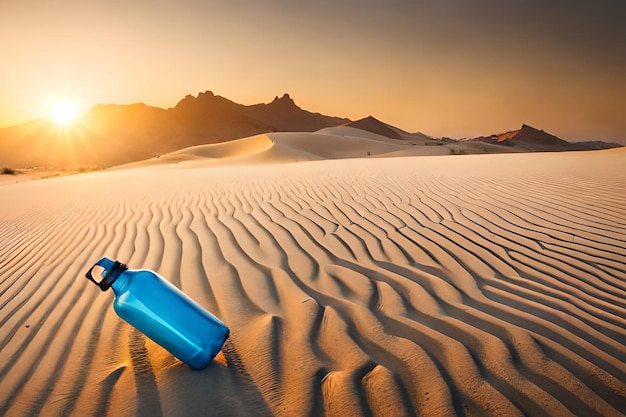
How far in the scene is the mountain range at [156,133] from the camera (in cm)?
5788

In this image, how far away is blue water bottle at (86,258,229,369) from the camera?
1.61 metres

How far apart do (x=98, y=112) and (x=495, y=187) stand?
370ft

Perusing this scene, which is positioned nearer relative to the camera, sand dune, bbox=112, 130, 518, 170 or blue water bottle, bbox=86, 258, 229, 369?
blue water bottle, bbox=86, 258, 229, 369

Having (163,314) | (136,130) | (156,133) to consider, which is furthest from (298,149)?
(136,130)

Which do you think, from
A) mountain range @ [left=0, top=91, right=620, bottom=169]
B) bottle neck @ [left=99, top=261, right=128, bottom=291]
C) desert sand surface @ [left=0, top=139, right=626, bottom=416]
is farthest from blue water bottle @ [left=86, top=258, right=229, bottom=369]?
mountain range @ [left=0, top=91, right=620, bottom=169]

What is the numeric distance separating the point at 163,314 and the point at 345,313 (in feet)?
3.30

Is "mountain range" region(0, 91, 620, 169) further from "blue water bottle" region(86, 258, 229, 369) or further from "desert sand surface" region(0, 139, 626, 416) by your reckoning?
"blue water bottle" region(86, 258, 229, 369)

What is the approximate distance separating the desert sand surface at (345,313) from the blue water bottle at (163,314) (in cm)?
13

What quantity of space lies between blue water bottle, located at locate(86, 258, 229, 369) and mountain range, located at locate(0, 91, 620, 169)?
45.0 meters

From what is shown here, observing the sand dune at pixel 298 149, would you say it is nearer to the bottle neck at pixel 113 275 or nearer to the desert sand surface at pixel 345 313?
the desert sand surface at pixel 345 313

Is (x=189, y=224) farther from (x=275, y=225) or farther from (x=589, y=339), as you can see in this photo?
(x=589, y=339)


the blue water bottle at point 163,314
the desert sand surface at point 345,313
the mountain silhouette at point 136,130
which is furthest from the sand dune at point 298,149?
the blue water bottle at point 163,314

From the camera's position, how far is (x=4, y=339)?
6.88 feet

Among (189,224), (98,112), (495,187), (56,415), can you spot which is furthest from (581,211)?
(98,112)
